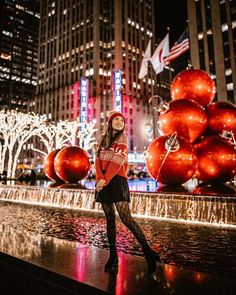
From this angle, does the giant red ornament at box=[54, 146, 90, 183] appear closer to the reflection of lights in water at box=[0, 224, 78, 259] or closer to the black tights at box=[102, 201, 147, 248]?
the reflection of lights in water at box=[0, 224, 78, 259]

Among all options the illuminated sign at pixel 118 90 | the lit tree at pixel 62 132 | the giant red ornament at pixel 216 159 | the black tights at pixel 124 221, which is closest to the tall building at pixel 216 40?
the illuminated sign at pixel 118 90

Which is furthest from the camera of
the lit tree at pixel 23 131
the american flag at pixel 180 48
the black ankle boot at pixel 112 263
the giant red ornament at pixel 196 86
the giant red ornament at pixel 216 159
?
the lit tree at pixel 23 131

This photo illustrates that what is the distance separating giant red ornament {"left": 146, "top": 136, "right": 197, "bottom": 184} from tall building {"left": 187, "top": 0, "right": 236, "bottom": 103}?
4559cm

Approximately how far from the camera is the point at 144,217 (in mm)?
7762

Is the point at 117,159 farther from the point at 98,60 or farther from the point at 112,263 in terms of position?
the point at 98,60

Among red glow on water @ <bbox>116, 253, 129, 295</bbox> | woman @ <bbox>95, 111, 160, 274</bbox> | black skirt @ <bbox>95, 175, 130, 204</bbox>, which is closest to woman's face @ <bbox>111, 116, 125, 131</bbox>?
woman @ <bbox>95, 111, 160, 274</bbox>

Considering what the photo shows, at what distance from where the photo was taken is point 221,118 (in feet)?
28.7

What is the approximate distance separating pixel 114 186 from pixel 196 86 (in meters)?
6.63

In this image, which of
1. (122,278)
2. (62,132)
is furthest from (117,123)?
(62,132)

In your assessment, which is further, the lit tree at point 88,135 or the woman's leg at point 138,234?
the lit tree at point 88,135

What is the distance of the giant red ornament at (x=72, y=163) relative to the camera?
35.5 ft

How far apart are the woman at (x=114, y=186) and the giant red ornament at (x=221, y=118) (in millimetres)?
6106

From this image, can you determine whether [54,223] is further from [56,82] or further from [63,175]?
[56,82]

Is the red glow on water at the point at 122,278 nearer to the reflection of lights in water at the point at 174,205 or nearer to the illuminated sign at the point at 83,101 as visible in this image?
the reflection of lights in water at the point at 174,205
